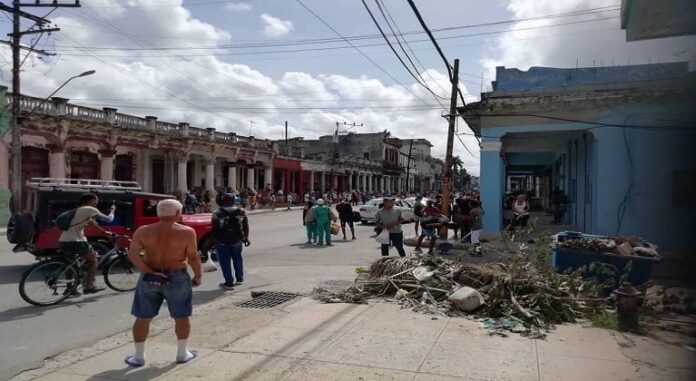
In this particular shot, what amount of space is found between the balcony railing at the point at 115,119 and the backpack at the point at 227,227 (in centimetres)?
1781

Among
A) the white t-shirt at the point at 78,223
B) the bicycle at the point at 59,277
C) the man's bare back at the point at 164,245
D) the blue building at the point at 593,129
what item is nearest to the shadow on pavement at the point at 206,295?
the bicycle at the point at 59,277

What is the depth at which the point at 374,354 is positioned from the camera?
514cm

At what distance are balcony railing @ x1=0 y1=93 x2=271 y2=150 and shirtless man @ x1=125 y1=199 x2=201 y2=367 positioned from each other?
20846 mm

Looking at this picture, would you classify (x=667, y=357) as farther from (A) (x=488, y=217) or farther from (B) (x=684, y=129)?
(A) (x=488, y=217)

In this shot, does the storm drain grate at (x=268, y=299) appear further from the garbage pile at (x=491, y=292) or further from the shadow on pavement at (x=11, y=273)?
the shadow on pavement at (x=11, y=273)

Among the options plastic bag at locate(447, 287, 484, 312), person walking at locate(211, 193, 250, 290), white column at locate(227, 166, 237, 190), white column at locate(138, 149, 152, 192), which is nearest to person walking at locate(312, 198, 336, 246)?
person walking at locate(211, 193, 250, 290)

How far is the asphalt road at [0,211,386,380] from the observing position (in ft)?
18.4

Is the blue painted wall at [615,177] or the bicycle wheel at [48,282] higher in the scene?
the blue painted wall at [615,177]

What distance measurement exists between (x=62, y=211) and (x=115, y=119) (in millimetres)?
19133

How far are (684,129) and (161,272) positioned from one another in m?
4.28

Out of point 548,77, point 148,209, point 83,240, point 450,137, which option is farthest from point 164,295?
point 548,77

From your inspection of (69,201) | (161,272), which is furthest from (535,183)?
(161,272)

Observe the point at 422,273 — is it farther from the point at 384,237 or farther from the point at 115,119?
the point at 115,119

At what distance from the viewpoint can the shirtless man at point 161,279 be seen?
4867 millimetres
